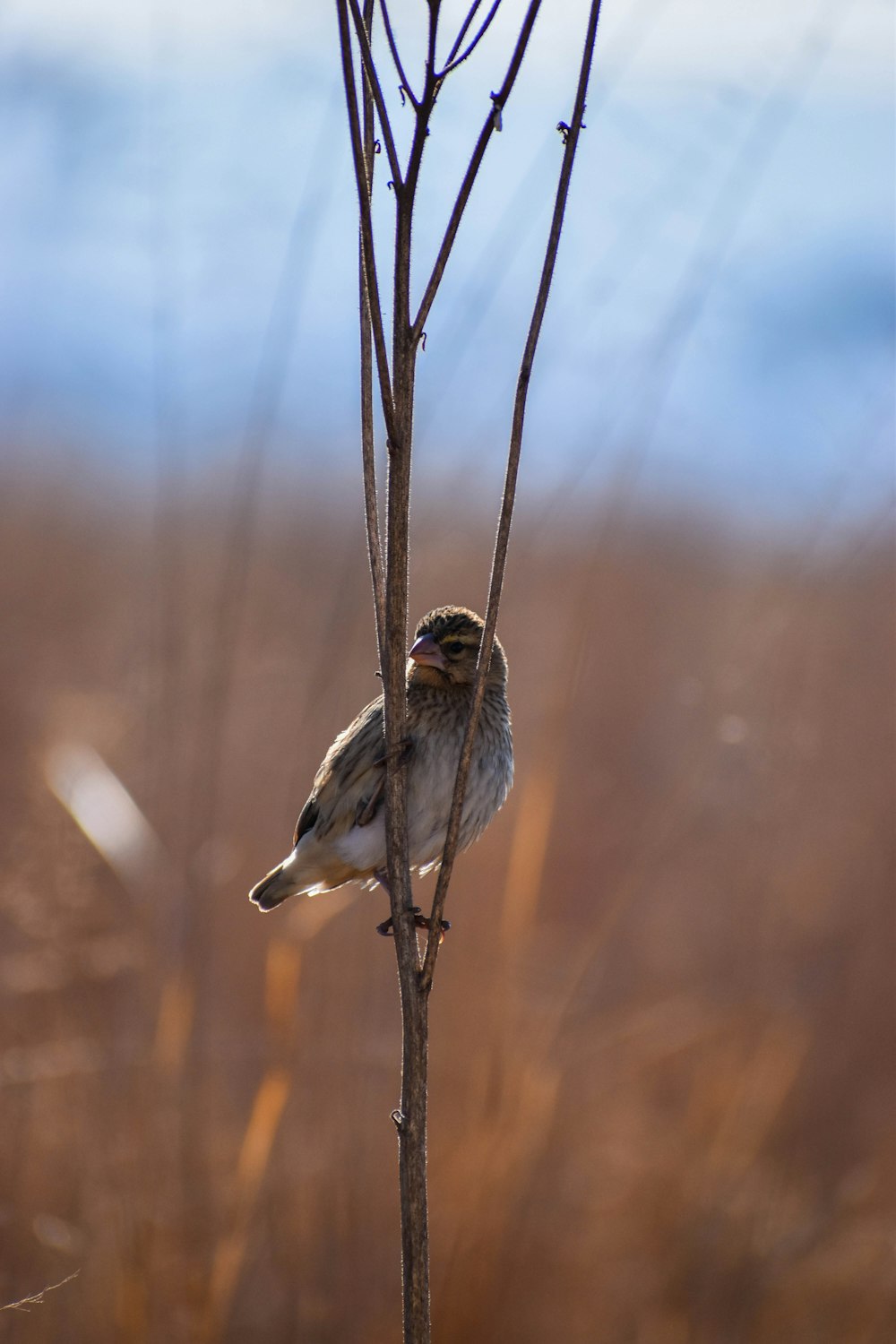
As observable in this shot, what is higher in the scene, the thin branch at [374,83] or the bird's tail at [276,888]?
the thin branch at [374,83]

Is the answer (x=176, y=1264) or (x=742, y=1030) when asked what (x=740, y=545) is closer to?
(x=742, y=1030)

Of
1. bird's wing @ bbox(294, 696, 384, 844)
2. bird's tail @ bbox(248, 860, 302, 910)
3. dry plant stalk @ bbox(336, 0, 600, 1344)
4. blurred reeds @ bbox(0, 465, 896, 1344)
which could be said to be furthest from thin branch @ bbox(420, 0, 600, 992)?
bird's tail @ bbox(248, 860, 302, 910)

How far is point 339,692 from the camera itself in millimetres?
3191

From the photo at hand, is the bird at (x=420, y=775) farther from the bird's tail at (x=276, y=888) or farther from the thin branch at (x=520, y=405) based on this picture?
the thin branch at (x=520, y=405)

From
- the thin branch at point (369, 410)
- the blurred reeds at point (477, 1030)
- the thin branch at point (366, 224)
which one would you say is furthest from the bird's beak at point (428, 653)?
the thin branch at point (366, 224)

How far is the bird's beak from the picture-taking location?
245 cm

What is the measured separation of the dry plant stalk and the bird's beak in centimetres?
104

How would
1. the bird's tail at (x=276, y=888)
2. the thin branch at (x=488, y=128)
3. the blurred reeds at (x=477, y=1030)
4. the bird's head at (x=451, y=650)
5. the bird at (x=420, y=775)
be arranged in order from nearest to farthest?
the thin branch at (x=488, y=128) < the bird at (x=420, y=775) < the bird's head at (x=451, y=650) < the bird's tail at (x=276, y=888) < the blurred reeds at (x=477, y=1030)

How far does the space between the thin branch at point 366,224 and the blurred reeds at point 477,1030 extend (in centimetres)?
138

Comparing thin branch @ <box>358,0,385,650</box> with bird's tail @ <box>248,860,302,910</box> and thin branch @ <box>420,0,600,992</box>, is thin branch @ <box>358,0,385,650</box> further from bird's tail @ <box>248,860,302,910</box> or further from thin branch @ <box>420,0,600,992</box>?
bird's tail @ <box>248,860,302,910</box>

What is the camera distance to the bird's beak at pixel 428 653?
245cm

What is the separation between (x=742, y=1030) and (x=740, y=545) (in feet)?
15.5

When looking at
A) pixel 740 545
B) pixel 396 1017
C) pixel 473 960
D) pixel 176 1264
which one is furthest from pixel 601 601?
pixel 176 1264

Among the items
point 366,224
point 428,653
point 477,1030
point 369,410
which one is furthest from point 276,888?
point 366,224
